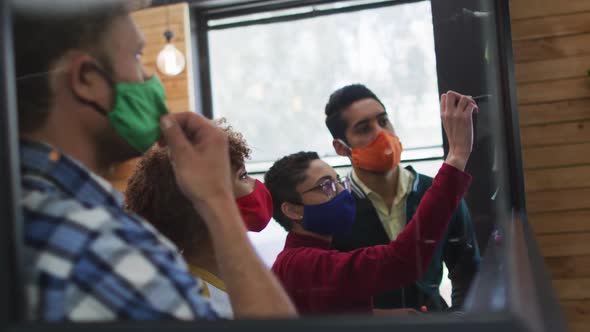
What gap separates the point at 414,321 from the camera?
72 cm

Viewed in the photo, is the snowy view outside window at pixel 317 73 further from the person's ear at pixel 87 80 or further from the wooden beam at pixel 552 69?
the wooden beam at pixel 552 69

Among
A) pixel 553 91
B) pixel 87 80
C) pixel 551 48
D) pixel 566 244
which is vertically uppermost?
pixel 551 48

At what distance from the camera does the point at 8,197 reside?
74cm

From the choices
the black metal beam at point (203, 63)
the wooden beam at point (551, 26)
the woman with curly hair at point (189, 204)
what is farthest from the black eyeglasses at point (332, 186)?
the wooden beam at point (551, 26)

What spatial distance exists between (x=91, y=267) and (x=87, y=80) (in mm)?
238

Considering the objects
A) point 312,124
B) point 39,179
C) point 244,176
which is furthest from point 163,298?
point 312,124

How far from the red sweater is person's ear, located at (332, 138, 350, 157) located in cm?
17

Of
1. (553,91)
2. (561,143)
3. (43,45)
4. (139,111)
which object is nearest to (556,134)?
(561,143)

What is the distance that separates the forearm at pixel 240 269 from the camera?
92cm

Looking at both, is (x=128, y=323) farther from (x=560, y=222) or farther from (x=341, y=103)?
(x=560, y=222)

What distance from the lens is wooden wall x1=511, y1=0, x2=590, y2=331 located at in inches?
100

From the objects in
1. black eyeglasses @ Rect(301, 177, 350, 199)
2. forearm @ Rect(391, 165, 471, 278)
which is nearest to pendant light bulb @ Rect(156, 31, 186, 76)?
black eyeglasses @ Rect(301, 177, 350, 199)

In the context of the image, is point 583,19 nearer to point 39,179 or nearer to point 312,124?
point 312,124

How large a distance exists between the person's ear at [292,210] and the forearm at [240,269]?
0.89 ft
